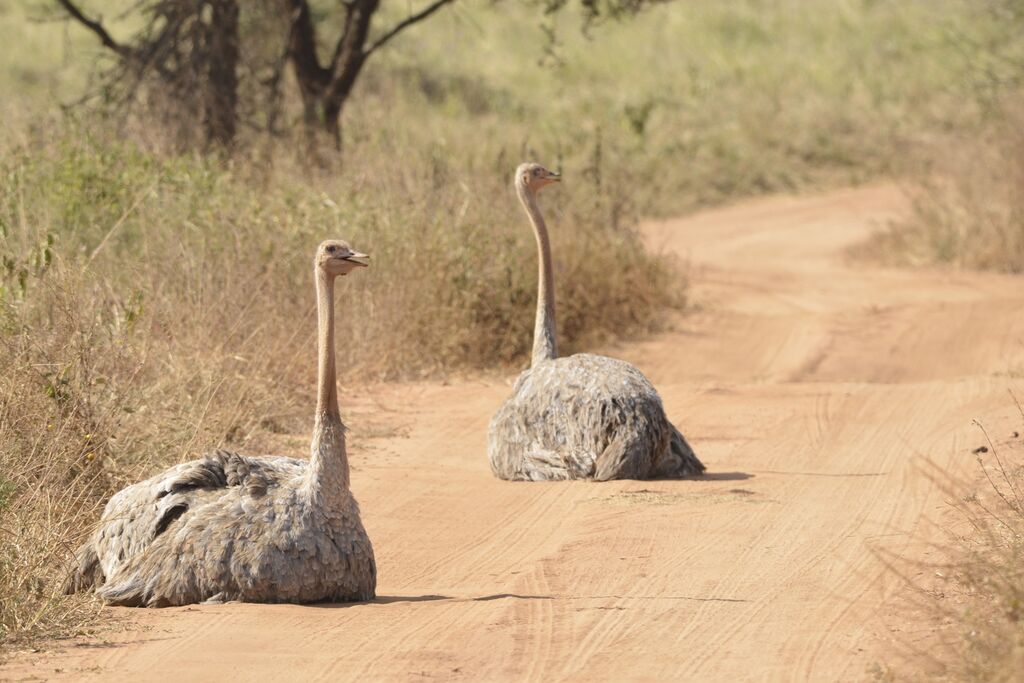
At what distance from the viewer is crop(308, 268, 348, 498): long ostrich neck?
6609mm

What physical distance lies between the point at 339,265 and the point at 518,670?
1.78 m

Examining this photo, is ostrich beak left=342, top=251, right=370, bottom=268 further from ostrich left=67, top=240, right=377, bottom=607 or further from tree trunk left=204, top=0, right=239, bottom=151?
tree trunk left=204, top=0, right=239, bottom=151

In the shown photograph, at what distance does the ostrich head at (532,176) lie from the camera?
10.9 meters

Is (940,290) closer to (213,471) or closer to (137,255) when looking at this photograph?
(137,255)

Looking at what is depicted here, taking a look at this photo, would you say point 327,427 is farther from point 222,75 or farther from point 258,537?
point 222,75

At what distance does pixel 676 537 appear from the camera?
8.00 m

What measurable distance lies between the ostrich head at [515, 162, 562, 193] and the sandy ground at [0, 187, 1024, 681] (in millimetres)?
1583

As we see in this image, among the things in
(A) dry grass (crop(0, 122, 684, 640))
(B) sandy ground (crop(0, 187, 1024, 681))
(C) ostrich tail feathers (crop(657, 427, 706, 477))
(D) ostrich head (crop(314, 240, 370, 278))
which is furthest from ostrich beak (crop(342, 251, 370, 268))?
(C) ostrich tail feathers (crop(657, 427, 706, 477))

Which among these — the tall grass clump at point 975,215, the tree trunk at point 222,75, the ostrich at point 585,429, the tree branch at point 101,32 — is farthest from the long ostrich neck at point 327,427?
the tall grass clump at point 975,215

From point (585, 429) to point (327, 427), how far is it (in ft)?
9.11

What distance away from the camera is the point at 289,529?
6.57 meters

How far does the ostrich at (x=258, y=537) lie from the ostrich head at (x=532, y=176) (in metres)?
4.18

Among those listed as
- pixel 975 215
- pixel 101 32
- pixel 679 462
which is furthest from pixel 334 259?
pixel 975 215

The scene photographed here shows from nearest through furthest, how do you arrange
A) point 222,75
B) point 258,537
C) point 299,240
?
point 258,537 → point 299,240 → point 222,75
